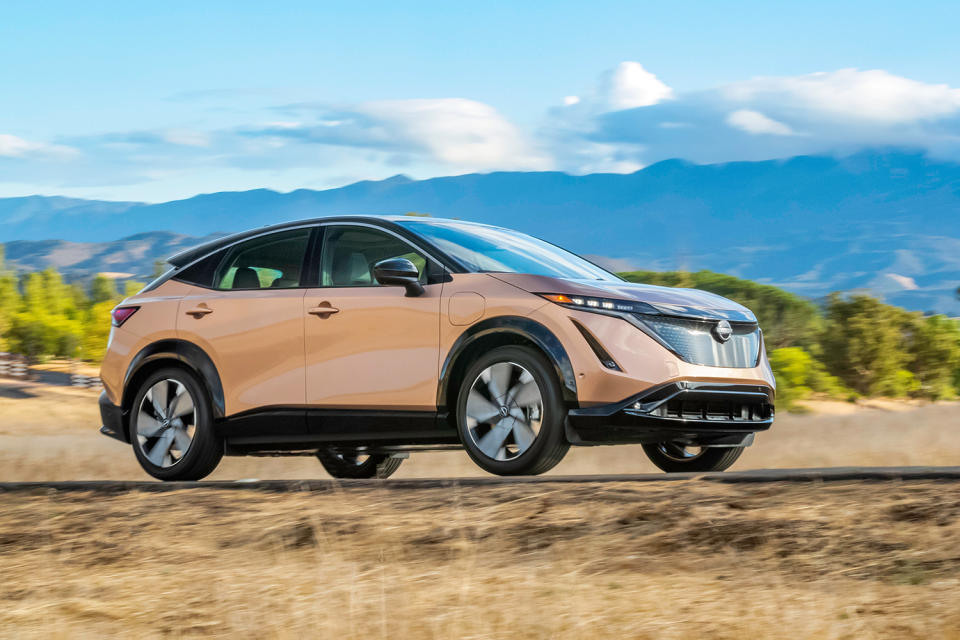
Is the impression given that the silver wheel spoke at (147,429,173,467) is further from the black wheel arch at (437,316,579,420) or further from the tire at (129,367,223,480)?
the black wheel arch at (437,316,579,420)

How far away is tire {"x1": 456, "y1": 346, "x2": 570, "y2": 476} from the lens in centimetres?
719

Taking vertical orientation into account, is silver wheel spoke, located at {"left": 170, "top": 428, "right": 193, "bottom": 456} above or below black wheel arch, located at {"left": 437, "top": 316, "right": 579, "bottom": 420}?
below

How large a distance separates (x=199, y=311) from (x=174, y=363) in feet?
1.46

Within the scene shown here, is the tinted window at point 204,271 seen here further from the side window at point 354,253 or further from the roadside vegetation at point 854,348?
the roadside vegetation at point 854,348

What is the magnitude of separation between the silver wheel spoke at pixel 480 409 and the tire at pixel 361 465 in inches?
115

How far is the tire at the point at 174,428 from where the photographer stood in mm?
8609

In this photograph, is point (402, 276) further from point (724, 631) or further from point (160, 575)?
point (724, 631)

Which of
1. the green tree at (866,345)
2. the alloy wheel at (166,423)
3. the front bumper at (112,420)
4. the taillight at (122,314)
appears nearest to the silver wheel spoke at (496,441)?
the alloy wheel at (166,423)

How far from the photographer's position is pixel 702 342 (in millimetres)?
7320

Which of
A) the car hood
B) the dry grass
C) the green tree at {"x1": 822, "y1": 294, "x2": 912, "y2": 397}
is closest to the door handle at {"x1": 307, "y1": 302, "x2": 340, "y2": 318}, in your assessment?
the car hood

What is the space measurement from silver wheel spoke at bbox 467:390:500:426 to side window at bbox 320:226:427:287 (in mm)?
1108

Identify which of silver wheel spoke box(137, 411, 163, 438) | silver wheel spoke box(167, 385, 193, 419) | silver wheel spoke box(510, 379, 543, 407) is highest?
silver wheel spoke box(510, 379, 543, 407)

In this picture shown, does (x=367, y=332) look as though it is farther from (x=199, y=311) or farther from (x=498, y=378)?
(x=199, y=311)

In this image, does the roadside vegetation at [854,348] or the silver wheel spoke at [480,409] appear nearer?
the silver wheel spoke at [480,409]
